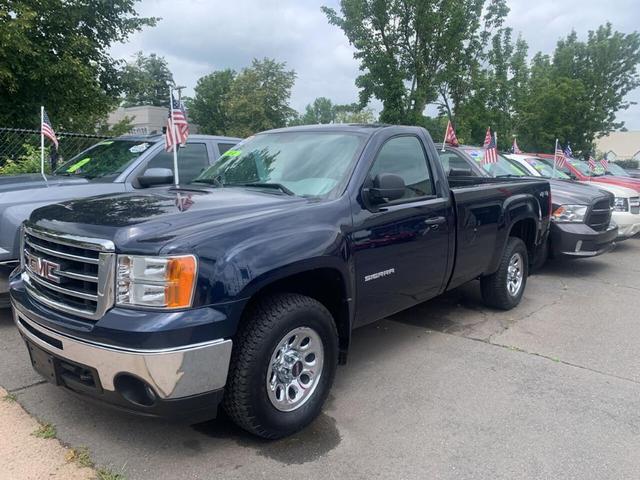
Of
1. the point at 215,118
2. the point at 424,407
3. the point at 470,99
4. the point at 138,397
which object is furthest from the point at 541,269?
the point at 215,118

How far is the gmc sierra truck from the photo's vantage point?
468 cm

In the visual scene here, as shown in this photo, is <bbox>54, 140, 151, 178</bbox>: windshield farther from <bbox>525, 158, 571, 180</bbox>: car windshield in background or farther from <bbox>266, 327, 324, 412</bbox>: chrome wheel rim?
<bbox>525, 158, 571, 180</bbox>: car windshield in background

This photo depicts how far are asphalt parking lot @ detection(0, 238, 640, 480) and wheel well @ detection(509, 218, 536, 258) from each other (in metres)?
1.12

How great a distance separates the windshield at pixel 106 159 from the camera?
5977mm

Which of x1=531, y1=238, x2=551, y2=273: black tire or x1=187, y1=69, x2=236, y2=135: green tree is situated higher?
x1=187, y1=69, x2=236, y2=135: green tree

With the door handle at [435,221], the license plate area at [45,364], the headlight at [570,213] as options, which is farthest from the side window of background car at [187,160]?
the headlight at [570,213]

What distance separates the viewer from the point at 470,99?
2017 cm

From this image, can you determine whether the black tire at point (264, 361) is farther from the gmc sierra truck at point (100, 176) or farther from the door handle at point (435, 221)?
the gmc sierra truck at point (100, 176)

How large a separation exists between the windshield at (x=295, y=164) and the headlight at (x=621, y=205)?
24.4 feet

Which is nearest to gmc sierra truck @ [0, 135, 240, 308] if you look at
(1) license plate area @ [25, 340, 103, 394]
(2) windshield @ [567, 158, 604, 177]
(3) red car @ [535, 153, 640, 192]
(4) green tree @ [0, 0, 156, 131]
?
(1) license plate area @ [25, 340, 103, 394]

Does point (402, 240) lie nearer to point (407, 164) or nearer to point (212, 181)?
point (407, 164)

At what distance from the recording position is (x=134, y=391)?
2588mm

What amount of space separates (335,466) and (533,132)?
26683 mm

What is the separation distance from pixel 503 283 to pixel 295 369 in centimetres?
331
